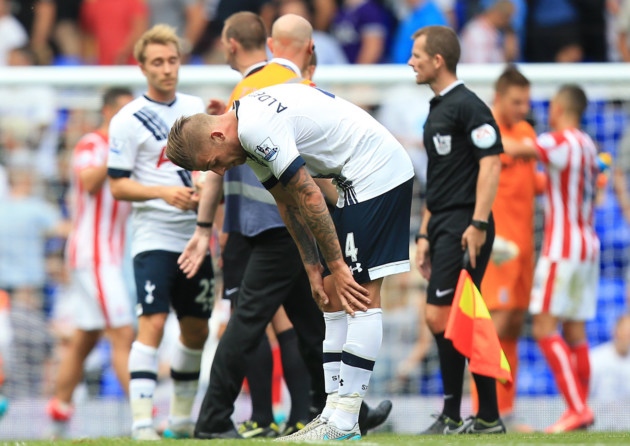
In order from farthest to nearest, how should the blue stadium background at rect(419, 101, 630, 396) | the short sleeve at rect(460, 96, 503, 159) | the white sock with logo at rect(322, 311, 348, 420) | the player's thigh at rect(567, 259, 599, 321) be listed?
the blue stadium background at rect(419, 101, 630, 396), the player's thigh at rect(567, 259, 599, 321), the short sleeve at rect(460, 96, 503, 159), the white sock with logo at rect(322, 311, 348, 420)

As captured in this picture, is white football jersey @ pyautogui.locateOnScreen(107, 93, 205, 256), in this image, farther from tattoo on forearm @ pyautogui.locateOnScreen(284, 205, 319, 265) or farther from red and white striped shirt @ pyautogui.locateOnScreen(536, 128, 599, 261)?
red and white striped shirt @ pyautogui.locateOnScreen(536, 128, 599, 261)

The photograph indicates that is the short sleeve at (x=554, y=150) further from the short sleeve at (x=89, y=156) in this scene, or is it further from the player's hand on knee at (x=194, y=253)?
the short sleeve at (x=89, y=156)

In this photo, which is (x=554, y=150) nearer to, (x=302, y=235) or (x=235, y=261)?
(x=235, y=261)

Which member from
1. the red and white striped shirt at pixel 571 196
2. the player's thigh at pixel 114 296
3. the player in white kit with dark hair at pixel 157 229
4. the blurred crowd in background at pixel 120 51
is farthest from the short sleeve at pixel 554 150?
the player's thigh at pixel 114 296

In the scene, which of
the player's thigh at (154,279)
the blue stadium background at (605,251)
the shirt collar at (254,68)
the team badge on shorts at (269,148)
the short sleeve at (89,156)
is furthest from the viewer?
the blue stadium background at (605,251)

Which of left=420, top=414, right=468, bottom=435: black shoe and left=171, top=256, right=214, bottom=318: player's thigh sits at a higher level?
left=171, top=256, right=214, bottom=318: player's thigh

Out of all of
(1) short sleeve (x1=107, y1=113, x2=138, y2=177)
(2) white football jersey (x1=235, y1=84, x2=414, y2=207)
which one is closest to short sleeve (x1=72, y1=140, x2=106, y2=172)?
(1) short sleeve (x1=107, y1=113, x2=138, y2=177)

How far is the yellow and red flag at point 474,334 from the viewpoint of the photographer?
7426mm

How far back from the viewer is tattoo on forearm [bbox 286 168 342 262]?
608 cm

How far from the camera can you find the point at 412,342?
37.4ft

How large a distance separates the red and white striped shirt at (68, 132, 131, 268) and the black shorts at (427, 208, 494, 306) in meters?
3.38

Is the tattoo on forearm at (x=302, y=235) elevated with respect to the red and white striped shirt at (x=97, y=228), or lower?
lower

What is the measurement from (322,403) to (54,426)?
123 inches

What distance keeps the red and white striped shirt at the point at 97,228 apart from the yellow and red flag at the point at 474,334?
3.75 m
